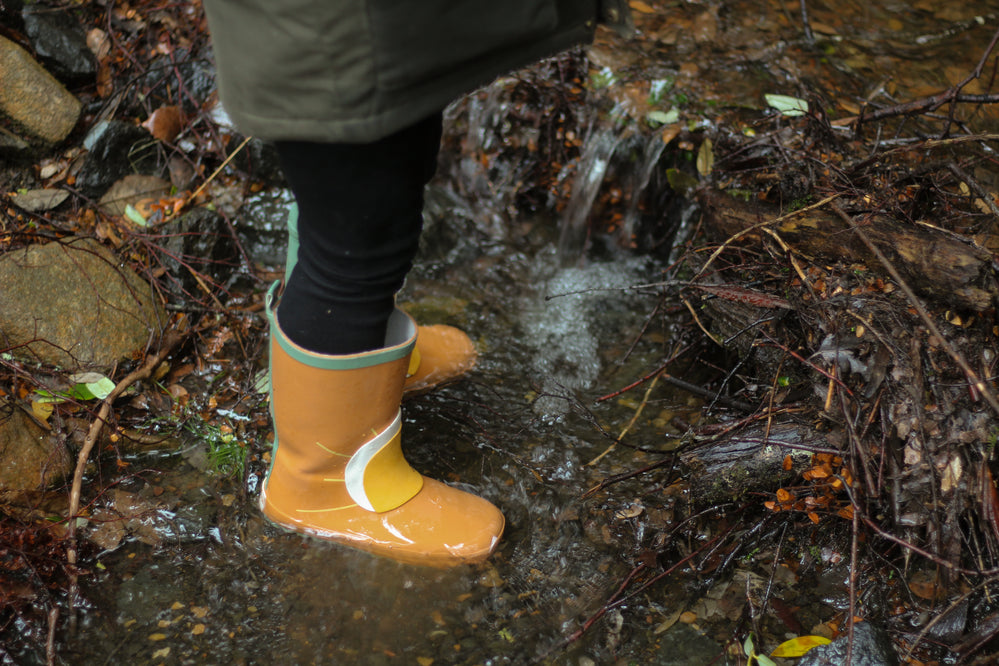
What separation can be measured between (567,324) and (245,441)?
3.83ft

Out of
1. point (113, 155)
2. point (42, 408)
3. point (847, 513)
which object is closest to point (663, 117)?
point (847, 513)

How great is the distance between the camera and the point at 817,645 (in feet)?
4.40

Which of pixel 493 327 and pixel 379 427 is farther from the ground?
pixel 379 427

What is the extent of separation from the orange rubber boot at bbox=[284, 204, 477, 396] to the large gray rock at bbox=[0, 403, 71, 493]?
29.6 inches

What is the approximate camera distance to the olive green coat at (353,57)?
2.98 feet

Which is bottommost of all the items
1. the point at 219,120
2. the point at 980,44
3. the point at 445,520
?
the point at 445,520

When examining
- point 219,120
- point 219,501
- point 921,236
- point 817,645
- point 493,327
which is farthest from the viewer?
point 219,120

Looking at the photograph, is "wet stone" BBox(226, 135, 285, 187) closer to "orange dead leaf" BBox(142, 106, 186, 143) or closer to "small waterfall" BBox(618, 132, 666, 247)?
"orange dead leaf" BBox(142, 106, 186, 143)

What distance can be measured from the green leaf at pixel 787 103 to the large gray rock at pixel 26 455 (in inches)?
101

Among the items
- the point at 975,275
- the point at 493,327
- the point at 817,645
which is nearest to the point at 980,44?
the point at 975,275

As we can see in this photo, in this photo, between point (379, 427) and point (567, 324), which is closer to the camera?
point (379, 427)

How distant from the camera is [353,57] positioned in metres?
0.92

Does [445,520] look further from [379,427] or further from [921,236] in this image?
[921,236]

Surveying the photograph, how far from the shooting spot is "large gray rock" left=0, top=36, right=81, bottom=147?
7.64ft
